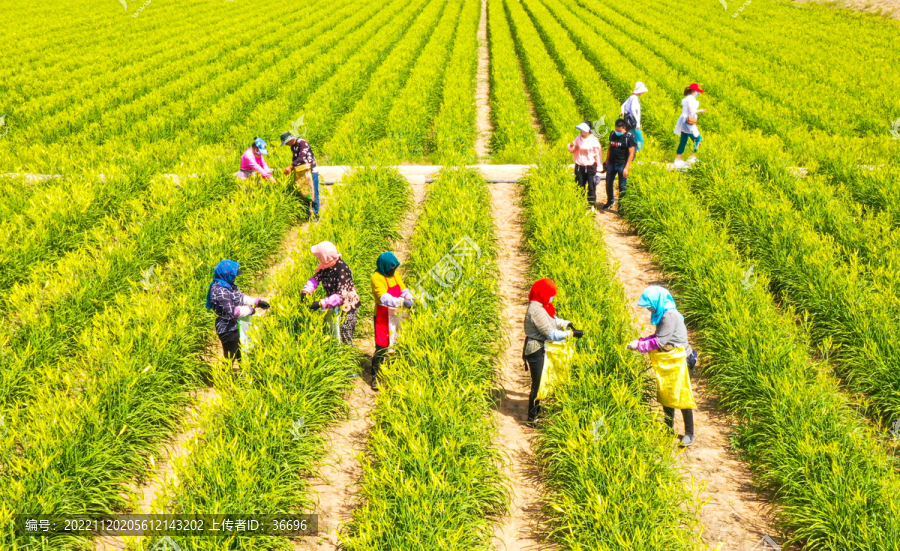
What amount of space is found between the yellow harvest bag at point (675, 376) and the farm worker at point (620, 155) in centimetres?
539

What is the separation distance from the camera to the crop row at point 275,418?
14.4ft

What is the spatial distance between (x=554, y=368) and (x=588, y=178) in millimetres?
5378

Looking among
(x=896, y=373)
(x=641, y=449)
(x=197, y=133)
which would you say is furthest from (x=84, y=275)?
(x=896, y=373)

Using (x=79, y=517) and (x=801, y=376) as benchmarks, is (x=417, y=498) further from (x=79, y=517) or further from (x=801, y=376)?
(x=801, y=376)

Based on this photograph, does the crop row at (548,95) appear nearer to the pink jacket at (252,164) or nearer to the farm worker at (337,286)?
the pink jacket at (252,164)

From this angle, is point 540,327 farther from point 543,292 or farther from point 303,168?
point 303,168

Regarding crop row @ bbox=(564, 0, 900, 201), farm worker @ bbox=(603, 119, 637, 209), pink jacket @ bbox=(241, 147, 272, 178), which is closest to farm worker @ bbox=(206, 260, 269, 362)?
pink jacket @ bbox=(241, 147, 272, 178)

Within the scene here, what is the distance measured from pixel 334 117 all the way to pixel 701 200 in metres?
8.71

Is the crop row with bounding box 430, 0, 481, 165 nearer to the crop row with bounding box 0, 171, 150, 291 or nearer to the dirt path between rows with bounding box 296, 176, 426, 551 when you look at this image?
the crop row with bounding box 0, 171, 150, 291

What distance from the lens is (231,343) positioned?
20.3 ft

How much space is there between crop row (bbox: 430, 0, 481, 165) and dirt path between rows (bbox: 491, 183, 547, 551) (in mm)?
2239

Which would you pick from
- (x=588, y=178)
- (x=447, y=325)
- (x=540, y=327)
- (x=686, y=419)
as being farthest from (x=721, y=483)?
(x=588, y=178)

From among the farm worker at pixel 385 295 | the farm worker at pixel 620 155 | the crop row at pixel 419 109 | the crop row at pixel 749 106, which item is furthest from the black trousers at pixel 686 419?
the crop row at pixel 419 109

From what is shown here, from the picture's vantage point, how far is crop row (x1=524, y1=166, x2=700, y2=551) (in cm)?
427
